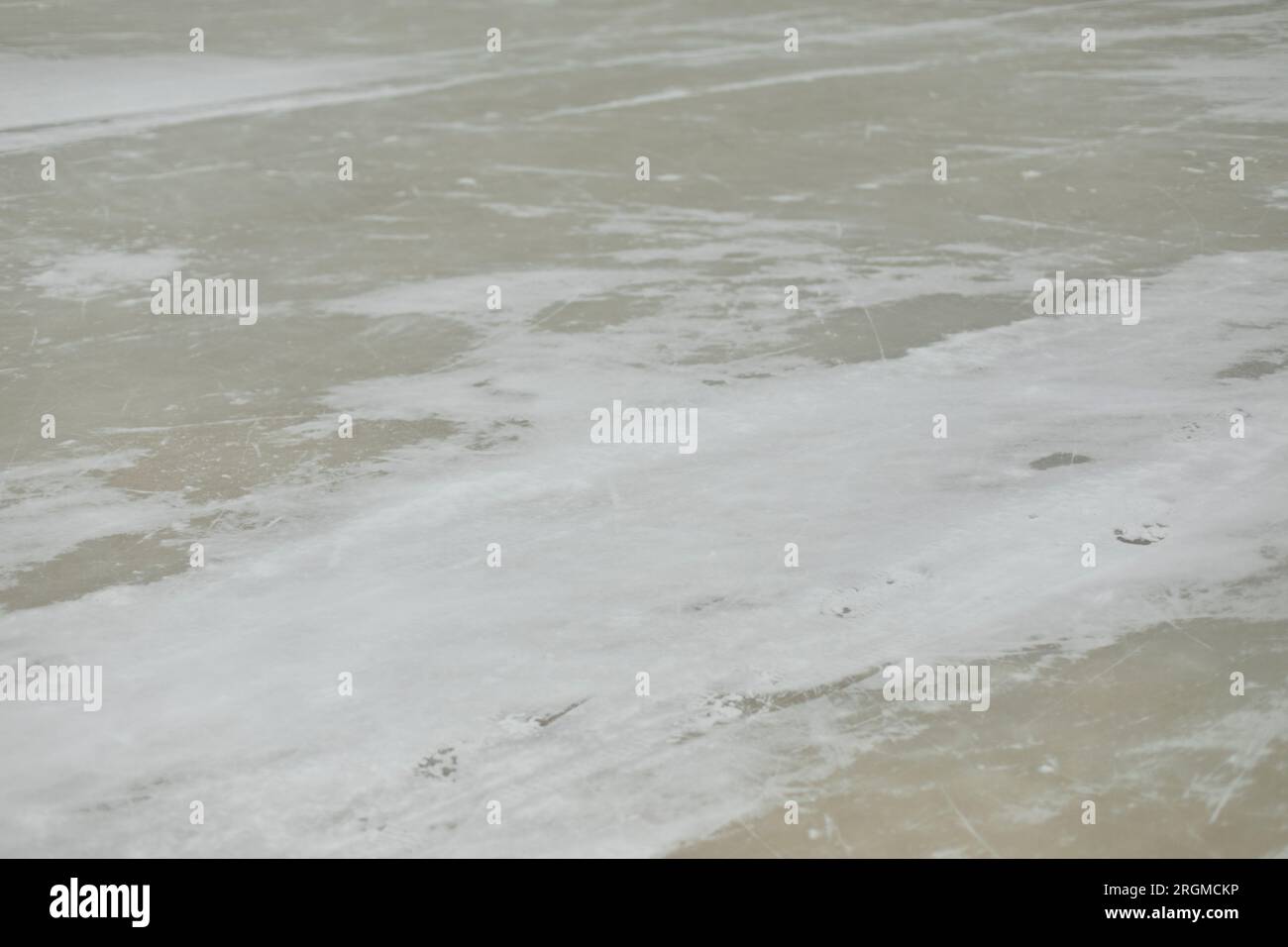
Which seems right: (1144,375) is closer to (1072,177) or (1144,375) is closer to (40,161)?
(1072,177)

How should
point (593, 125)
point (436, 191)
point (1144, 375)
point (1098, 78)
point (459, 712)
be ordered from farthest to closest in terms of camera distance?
point (1098, 78)
point (593, 125)
point (436, 191)
point (1144, 375)
point (459, 712)

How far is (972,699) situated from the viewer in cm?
286

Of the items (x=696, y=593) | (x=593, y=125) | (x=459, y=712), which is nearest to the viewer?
(x=459, y=712)

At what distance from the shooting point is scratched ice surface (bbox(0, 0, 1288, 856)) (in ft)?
9.07

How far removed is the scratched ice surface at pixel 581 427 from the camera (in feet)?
9.07

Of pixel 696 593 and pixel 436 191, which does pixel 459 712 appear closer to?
pixel 696 593

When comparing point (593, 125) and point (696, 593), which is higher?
point (593, 125)

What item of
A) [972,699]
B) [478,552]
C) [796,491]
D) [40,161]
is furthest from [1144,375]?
[40,161]

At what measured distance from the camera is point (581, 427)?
4.00 meters

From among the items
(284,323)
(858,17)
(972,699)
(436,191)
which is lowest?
(972,699)

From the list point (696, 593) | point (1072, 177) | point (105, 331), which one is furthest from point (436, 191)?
point (696, 593)

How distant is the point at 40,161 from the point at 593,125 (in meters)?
2.42

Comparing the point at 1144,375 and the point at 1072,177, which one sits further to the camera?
the point at 1072,177

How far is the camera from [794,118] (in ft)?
21.9
